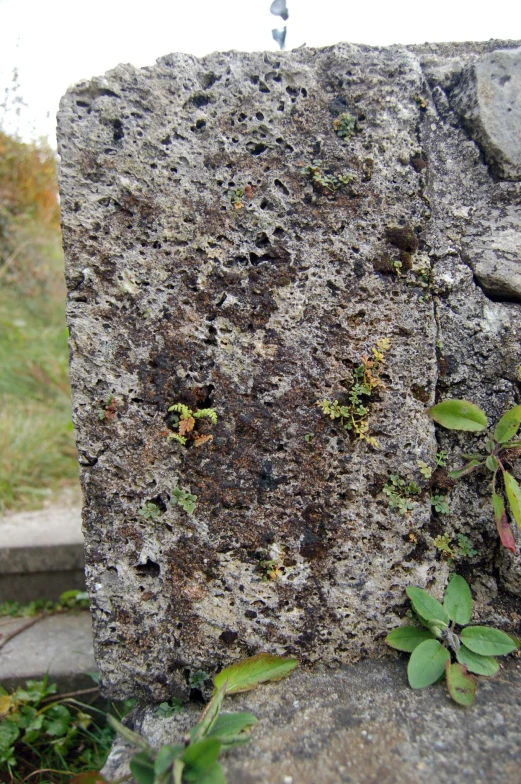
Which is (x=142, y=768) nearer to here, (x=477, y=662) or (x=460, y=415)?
(x=477, y=662)

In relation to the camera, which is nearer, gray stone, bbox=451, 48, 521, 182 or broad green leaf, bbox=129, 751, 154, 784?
broad green leaf, bbox=129, 751, 154, 784

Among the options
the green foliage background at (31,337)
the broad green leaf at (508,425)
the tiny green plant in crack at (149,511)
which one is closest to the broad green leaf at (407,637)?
the broad green leaf at (508,425)

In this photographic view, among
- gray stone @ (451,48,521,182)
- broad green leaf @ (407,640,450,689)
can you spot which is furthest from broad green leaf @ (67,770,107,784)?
gray stone @ (451,48,521,182)

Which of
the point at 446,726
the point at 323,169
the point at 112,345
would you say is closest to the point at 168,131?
the point at 323,169

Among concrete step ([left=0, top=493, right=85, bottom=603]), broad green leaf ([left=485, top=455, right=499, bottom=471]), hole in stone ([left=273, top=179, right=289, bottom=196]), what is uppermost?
hole in stone ([left=273, top=179, right=289, bottom=196])

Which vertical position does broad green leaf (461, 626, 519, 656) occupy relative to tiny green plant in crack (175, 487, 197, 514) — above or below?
below

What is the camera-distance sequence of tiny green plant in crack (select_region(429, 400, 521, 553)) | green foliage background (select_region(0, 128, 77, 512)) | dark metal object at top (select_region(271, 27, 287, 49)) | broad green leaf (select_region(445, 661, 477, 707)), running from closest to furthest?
broad green leaf (select_region(445, 661, 477, 707)), tiny green plant in crack (select_region(429, 400, 521, 553)), dark metal object at top (select_region(271, 27, 287, 49)), green foliage background (select_region(0, 128, 77, 512))

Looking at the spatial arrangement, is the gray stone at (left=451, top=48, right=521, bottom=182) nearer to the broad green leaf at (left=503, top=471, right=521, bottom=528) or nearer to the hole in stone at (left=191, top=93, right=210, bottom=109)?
the hole in stone at (left=191, top=93, right=210, bottom=109)

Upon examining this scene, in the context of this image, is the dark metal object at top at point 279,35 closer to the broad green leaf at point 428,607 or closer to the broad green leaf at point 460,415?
the broad green leaf at point 460,415
